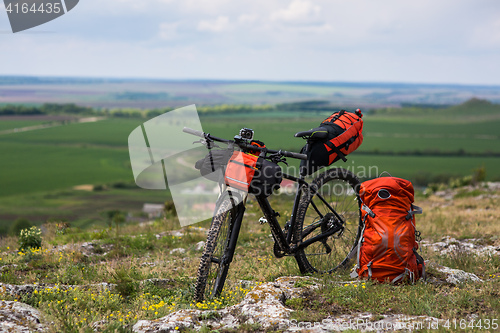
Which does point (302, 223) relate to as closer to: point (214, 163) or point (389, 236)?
point (389, 236)

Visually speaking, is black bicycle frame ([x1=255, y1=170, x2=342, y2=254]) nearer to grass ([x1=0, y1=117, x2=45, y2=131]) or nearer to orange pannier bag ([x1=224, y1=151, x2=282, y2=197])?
orange pannier bag ([x1=224, y1=151, x2=282, y2=197])

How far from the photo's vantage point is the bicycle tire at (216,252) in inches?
200

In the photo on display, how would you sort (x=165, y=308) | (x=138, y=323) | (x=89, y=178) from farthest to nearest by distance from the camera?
(x=89, y=178)
(x=165, y=308)
(x=138, y=323)

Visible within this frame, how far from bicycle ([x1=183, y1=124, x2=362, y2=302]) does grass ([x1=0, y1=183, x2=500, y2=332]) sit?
0.30 metres

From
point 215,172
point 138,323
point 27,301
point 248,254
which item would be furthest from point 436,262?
point 27,301

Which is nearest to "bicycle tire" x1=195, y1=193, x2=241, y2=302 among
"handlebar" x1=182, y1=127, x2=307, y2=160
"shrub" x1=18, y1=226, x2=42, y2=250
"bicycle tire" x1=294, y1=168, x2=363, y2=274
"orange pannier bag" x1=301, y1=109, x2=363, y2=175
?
"handlebar" x1=182, y1=127, x2=307, y2=160

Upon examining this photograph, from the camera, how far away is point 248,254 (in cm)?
801

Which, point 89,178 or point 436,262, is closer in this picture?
point 436,262

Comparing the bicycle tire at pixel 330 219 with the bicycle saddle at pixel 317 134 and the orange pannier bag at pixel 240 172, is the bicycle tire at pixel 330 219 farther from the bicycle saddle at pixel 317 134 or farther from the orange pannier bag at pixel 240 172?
the orange pannier bag at pixel 240 172

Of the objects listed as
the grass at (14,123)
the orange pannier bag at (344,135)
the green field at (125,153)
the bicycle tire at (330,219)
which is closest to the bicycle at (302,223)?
the bicycle tire at (330,219)

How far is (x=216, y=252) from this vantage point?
17.3ft

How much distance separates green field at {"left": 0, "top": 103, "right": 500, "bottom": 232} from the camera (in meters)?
74.9

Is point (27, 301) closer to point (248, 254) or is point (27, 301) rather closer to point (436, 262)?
point (248, 254)

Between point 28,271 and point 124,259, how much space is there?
1.54m
